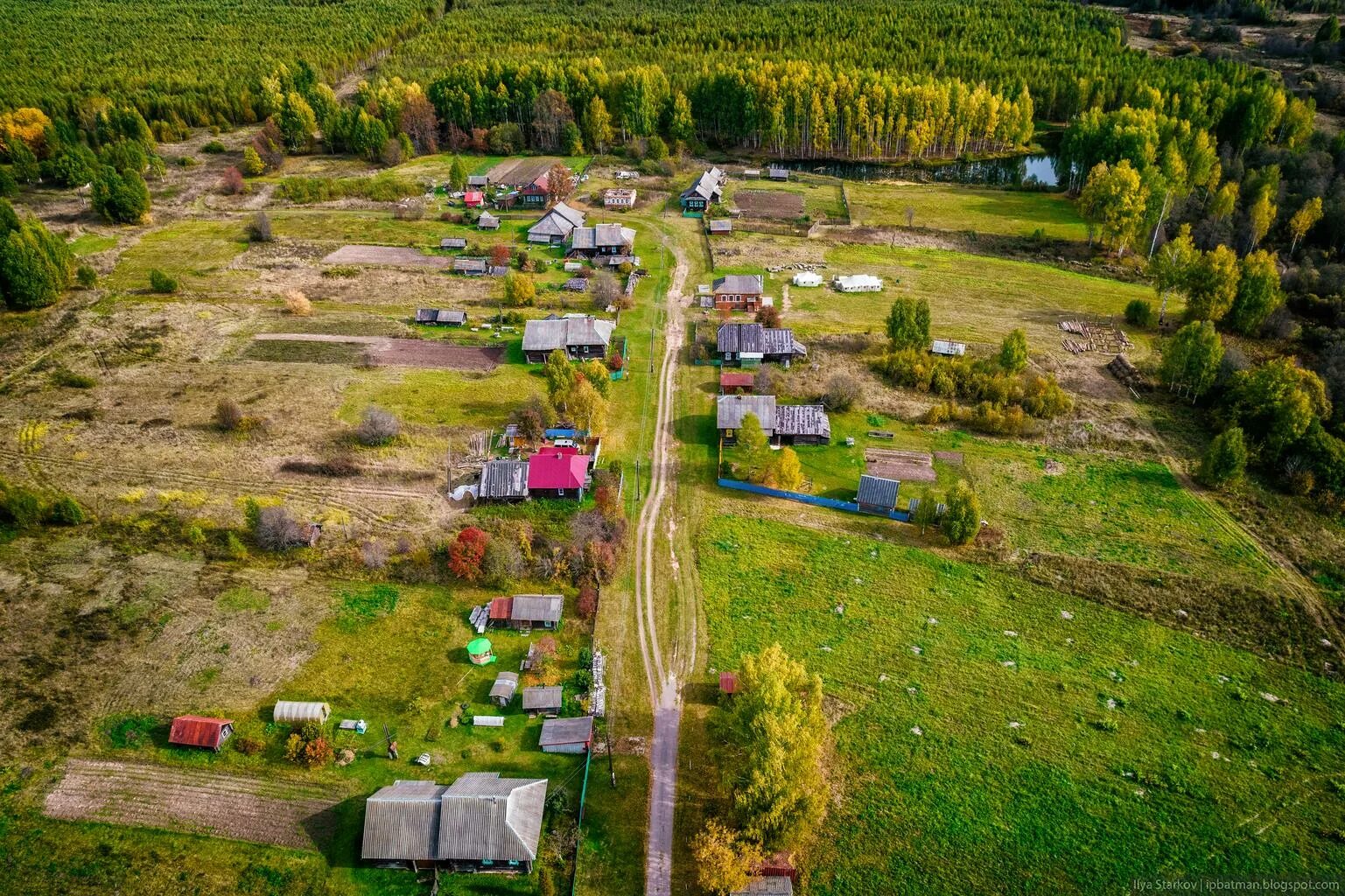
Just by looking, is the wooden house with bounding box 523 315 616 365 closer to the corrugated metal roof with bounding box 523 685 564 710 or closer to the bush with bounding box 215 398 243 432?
the bush with bounding box 215 398 243 432

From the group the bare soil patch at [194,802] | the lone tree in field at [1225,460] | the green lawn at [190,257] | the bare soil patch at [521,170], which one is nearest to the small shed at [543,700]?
the bare soil patch at [194,802]

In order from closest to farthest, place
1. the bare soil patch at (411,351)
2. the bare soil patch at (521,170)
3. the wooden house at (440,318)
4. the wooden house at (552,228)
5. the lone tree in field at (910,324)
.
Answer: the lone tree in field at (910,324)
the bare soil patch at (411,351)
the wooden house at (440,318)
the wooden house at (552,228)
the bare soil patch at (521,170)

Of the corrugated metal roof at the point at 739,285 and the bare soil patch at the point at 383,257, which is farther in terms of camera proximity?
the bare soil patch at the point at 383,257

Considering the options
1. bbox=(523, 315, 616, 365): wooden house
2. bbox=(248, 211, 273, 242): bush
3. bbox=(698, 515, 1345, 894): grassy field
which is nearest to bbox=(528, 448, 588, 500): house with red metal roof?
bbox=(698, 515, 1345, 894): grassy field

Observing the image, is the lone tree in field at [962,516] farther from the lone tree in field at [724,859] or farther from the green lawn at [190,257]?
the green lawn at [190,257]

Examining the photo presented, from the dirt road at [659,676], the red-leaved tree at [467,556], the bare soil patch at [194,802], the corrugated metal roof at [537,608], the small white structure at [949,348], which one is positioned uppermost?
the small white structure at [949,348]

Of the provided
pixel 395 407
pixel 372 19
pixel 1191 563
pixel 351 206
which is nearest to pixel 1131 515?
pixel 1191 563

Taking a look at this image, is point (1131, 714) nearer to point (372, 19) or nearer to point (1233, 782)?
point (1233, 782)
